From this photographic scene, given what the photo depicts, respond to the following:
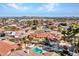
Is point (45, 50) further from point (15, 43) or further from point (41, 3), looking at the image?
point (41, 3)

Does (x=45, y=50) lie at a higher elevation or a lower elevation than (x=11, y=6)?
lower

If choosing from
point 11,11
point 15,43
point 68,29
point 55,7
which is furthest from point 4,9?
point 68,29

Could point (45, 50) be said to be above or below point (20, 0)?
below

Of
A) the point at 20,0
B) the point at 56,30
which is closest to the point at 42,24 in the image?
the point at 56,30

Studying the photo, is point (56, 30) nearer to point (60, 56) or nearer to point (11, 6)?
point (60, 56)

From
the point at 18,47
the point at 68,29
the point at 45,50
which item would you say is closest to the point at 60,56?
the point at 45,50

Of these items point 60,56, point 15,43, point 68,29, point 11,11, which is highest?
point 11,11

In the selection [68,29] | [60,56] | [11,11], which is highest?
[11,11]

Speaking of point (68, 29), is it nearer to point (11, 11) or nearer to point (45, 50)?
point (45, 50)
